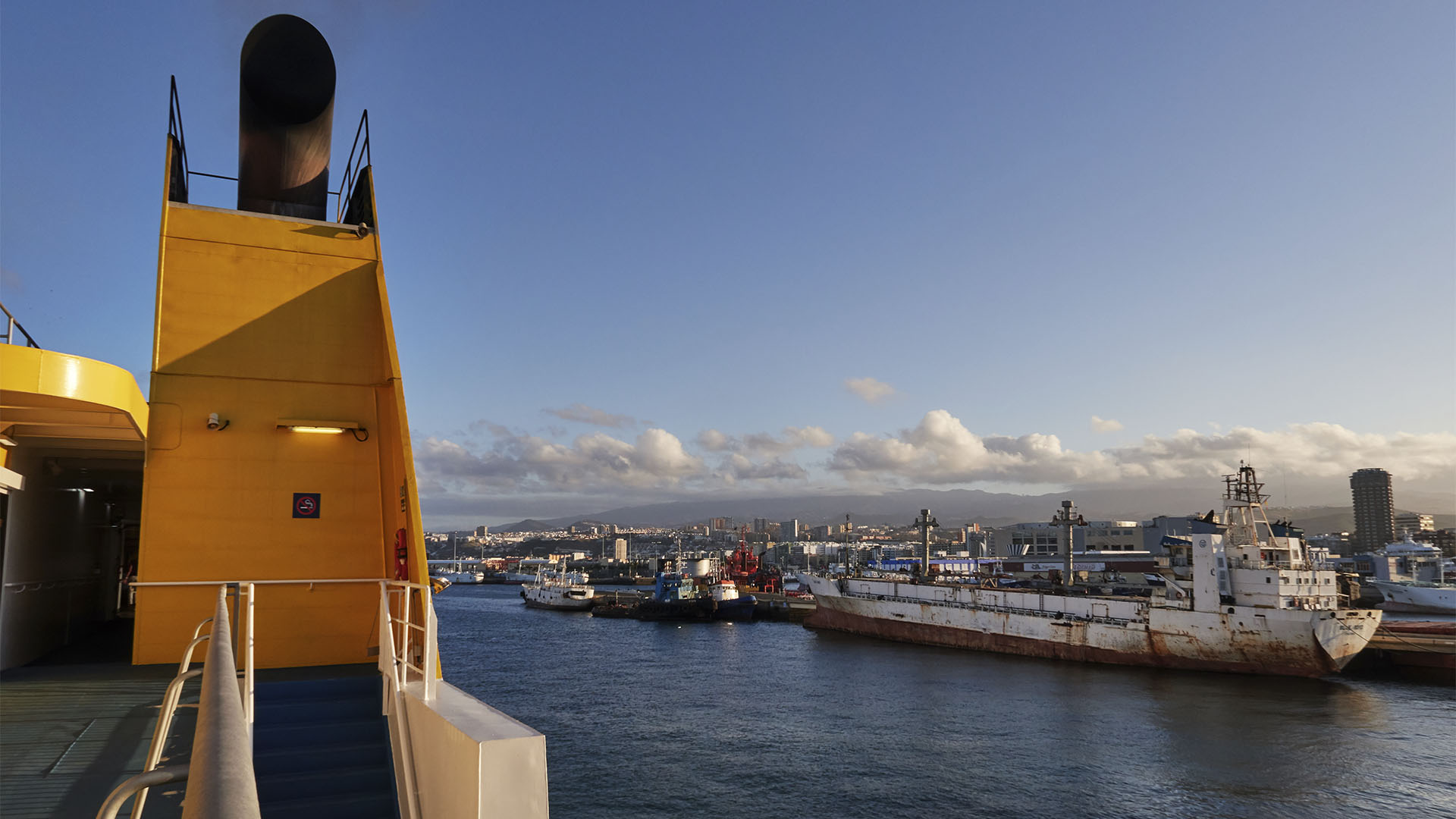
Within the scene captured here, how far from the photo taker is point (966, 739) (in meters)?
20.9

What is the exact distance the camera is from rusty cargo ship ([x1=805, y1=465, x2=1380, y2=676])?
94.4 feet

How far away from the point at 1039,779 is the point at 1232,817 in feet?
11.6

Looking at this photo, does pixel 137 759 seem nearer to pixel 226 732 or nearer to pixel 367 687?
pixel 367 687

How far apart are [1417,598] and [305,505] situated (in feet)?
250

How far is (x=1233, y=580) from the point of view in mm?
30469

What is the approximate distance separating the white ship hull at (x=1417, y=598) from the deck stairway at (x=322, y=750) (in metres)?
74.2

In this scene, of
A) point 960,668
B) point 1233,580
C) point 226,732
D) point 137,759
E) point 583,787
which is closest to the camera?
point 226,732

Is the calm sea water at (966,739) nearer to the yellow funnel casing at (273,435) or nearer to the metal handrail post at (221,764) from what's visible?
the yellow funnel casing at (273,435)

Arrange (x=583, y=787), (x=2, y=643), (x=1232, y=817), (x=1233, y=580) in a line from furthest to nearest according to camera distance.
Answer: (x=1233, y=580), (x=583, y=787), (x=1232, y=817), (x=2, y=643)

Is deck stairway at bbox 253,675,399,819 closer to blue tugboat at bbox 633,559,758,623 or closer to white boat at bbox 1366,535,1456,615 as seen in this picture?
blue tugboat at bbox 633,559,758,623

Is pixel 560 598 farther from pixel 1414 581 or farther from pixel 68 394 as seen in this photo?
pixel 1414 581

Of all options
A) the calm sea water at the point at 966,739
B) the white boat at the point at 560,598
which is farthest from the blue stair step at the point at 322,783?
the white boat at the point at 560,598

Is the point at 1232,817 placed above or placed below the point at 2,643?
below

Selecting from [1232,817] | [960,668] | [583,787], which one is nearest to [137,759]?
[583,787]
